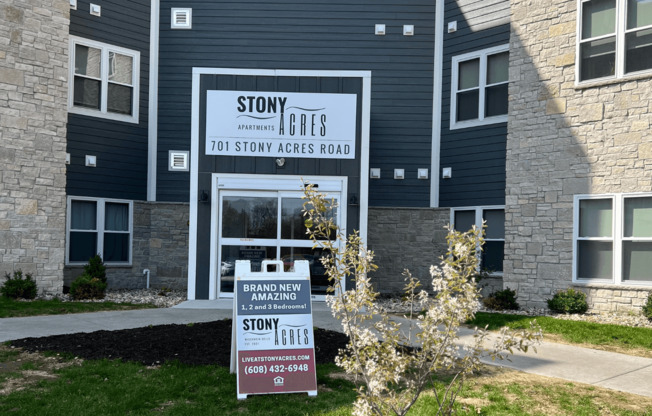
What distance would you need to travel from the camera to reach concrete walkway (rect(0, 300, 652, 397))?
6402 millimetres

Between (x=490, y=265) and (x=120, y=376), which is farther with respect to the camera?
(x=490, y=265)

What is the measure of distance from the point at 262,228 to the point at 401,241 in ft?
13.4

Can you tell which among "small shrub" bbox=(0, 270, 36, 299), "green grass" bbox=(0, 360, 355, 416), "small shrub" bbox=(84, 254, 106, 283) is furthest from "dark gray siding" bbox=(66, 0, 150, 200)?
"green grass" bbox=(0, 360, 355, 416)

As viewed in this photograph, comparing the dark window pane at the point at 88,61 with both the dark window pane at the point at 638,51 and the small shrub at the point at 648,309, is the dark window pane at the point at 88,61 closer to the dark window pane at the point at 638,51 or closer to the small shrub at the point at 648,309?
the dark window pane at the point at 638,51

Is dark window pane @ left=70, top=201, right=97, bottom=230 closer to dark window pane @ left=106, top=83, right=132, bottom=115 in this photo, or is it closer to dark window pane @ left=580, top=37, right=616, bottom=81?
dark window pane @ left=106, top=83, right=132, bottom=115

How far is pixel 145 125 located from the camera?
15102 mm

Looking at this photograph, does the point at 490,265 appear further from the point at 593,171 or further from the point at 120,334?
the point at 120,334

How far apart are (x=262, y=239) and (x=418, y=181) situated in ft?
15.1

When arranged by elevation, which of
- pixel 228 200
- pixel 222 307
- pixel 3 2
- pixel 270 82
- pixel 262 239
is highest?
pixel 3 2

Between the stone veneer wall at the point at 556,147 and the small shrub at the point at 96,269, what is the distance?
8682 millimetres

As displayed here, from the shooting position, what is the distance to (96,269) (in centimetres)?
1338

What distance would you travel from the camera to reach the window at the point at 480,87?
13.5m

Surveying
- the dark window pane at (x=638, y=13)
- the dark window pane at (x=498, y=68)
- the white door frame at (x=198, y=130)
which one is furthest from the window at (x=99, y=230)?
the dark window pane at (x=638, y=13)

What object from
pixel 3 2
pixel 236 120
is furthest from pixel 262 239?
pixel 3 2
